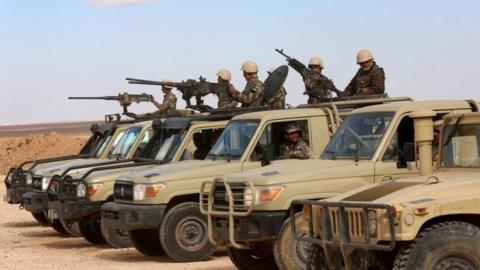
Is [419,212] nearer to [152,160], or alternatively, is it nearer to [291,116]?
[291,116]

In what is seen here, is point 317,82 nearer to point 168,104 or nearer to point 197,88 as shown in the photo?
point 197,88

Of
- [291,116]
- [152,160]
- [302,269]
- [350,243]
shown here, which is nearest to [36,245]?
[152,160]

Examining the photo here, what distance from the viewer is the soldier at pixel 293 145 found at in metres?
13.3

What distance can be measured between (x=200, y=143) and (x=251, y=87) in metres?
1.57

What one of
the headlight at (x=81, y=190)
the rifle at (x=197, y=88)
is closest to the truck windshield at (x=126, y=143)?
the rifle at (x=197, y=88)

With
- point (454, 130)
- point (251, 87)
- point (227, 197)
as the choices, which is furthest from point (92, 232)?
point (454, 130)

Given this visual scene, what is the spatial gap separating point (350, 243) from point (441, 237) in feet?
2.36

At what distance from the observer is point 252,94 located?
55.2 feet

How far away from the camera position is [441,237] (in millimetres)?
8336

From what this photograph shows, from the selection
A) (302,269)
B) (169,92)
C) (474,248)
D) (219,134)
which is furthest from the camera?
(169,92)

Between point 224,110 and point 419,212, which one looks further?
point 224,110

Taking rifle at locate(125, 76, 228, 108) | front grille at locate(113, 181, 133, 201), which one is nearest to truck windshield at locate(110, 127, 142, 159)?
rifle at locate(125, 76, 228, 108)

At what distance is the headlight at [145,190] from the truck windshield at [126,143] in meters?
3.60

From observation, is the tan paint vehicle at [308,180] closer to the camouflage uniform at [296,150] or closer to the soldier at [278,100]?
the camouflage uniform at [296,150]
